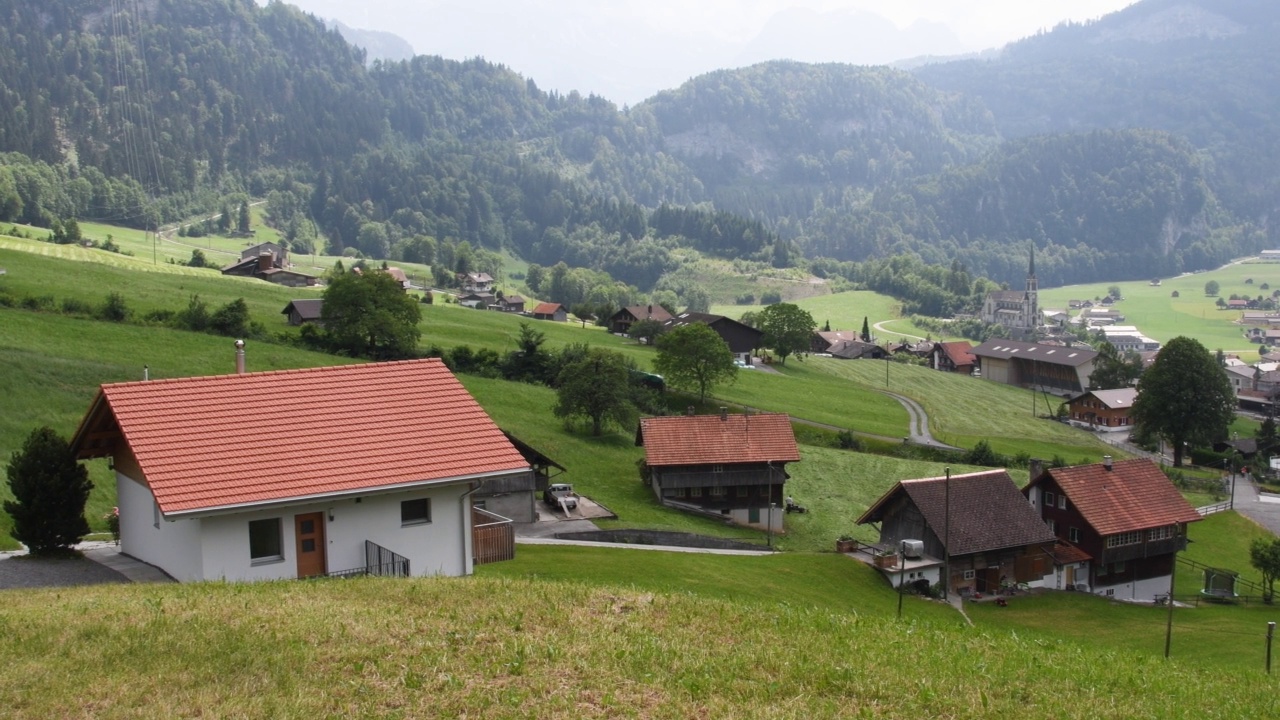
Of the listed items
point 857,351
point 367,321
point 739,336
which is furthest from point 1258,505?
point 857,351

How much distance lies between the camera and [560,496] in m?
46.1

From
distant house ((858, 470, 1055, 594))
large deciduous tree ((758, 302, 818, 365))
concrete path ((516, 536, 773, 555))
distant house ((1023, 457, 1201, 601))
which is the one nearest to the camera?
concrete path ((516, 536, 773, 555))

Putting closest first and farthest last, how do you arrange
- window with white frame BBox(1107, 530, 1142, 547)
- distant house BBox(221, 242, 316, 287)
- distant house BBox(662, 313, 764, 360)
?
1. window with white frame BBox(1107, 530, 1142, 547)
2. distant house BBox(662, 313, 764, 360)
3. distant house BBox(221, 242, 316, 287)

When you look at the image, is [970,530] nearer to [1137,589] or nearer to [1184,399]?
[1137,589]

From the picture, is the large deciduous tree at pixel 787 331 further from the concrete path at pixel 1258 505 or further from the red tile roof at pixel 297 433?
the red tile roof at pixel 297 433

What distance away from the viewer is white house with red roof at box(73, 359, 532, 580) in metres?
21.2

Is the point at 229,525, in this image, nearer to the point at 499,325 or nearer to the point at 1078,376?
the point at 499,325

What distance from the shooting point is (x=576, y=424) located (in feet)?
208

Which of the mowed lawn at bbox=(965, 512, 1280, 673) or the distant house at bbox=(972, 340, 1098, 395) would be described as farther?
the distant house at bbox=(972, 340, 1098, 395)

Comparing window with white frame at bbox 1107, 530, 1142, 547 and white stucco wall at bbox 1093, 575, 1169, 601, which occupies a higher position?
window with white frame at bbox 1107, 530, 1142, 547

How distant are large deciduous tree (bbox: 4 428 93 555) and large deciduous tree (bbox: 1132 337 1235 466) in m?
78.6

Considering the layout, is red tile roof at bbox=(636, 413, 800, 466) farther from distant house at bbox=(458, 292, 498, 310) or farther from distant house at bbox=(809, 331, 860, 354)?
distant house at bbox=(458, 292, 498, 310)

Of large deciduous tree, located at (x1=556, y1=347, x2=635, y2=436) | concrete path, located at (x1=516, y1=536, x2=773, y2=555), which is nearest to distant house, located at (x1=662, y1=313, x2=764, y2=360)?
large deciduous tree, located at (x1=556, y1=347, x2=635, y2=436)

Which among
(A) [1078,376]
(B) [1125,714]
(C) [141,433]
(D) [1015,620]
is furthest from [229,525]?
(A) [1078,376]
